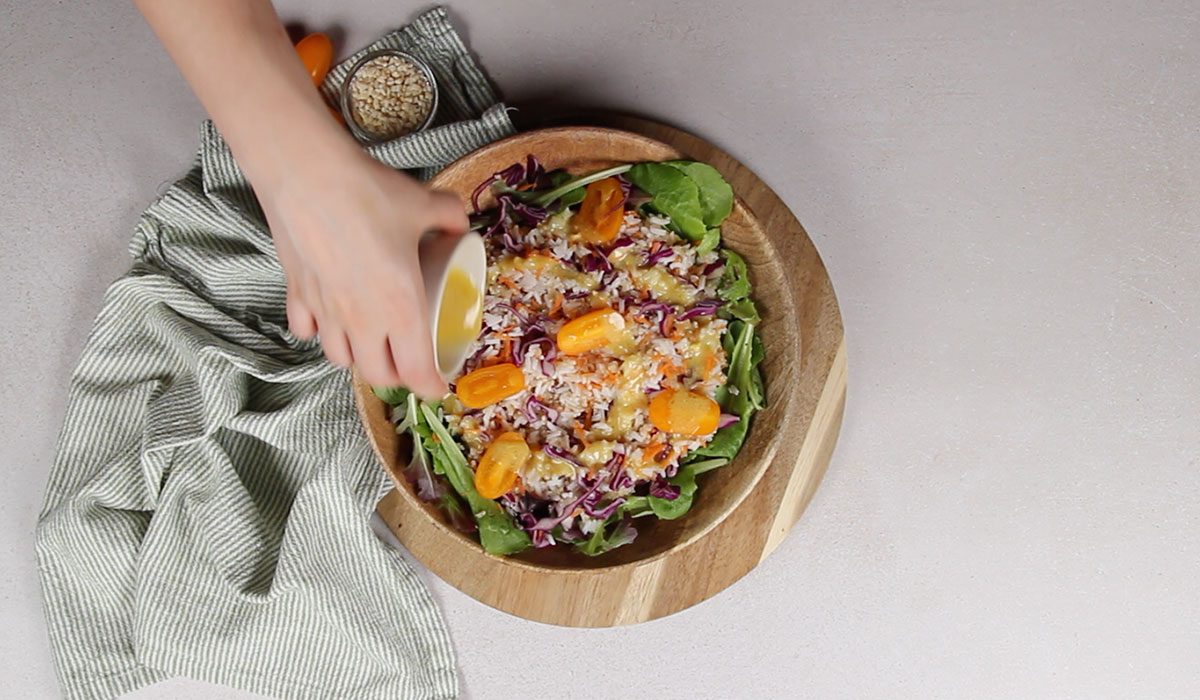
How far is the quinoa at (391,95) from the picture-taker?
2295 mm

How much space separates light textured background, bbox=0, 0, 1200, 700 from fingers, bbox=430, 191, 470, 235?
2.97 ft

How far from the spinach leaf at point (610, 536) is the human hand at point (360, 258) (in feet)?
2.34

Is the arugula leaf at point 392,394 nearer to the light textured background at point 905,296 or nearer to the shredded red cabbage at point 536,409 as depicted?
the shredded red cabbage at point 536,409

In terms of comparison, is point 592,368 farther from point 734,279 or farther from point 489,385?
point 734,279

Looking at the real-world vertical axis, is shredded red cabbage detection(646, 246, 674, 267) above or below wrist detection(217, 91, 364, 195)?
below

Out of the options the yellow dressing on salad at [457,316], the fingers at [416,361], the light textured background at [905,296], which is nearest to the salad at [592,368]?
the yellow dressing on salad at [457,316]

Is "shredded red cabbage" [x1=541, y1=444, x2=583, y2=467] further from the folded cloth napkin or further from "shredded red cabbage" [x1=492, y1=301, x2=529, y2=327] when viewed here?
the folded cloth napkin

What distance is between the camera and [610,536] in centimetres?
222

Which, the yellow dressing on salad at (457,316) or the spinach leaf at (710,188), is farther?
the spinach leaf at (710,188)

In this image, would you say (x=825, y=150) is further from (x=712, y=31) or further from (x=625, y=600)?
(x=625, y=600)

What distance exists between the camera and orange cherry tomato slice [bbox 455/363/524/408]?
81.3 inches

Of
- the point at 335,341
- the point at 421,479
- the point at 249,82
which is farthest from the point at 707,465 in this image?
the point at 249,82

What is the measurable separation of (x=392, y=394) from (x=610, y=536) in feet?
1.93

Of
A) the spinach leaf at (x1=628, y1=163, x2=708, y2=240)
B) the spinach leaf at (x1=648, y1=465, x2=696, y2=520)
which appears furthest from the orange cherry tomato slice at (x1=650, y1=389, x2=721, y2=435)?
the spinach leaf at (x1=628, y1=163, x2=708, y2=240)
